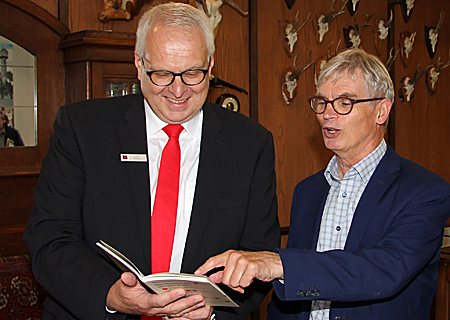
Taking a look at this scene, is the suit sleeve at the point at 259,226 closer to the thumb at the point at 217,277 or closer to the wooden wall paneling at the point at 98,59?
the thumb at the point at 217,277

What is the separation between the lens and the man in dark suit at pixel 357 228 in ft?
5.63

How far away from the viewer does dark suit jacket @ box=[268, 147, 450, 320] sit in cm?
172

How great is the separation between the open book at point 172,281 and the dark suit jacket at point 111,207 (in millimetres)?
279

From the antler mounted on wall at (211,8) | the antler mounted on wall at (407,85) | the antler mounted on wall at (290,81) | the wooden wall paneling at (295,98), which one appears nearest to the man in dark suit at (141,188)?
the antler mounted on wall at (211,8)

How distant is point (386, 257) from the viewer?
1.78 meters

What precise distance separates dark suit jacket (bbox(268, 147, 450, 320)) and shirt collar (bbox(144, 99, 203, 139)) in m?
0.62

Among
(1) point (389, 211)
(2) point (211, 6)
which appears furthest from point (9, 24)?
(1) point (389, 211)

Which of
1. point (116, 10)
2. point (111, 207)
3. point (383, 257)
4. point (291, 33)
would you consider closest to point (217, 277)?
point (111, 207)

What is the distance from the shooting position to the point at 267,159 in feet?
6.77

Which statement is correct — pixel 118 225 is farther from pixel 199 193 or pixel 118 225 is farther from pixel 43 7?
pixel 43 7

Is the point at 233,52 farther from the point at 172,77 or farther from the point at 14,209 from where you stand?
the point at 172,77

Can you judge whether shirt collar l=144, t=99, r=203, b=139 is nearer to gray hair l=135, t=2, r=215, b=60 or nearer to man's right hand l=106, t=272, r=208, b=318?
gray hair l=135, t=2, r=215, b=60

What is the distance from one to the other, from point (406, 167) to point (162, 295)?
3.86 feet

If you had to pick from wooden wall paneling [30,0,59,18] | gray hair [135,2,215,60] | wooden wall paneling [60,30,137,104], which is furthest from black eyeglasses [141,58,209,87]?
wooden wall paneling [30,0,59,18]
